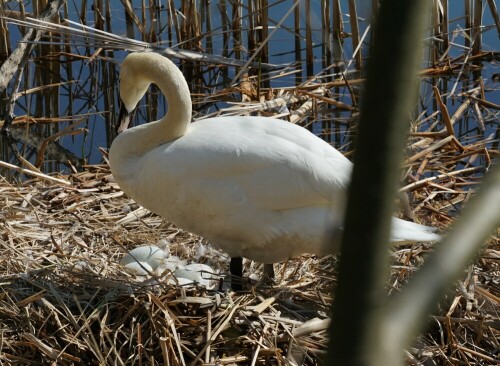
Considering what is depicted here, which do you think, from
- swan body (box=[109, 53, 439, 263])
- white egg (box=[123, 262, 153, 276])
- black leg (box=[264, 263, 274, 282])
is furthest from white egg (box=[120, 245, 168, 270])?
black leg (box=[264, 263, 274, 282])

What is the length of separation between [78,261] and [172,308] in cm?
67

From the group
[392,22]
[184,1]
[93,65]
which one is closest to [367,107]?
[392,22]

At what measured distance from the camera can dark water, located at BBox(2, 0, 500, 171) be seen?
5742 millimetres

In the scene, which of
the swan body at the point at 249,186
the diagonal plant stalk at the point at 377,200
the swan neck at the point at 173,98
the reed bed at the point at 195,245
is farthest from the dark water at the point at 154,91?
the diagonal plant stalk at the point at 377,200

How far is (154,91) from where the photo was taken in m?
7.00

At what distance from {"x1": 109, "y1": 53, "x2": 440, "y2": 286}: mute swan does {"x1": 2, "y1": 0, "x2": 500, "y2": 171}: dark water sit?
7.63ft

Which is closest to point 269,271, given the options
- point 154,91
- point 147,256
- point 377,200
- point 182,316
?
point 147,256

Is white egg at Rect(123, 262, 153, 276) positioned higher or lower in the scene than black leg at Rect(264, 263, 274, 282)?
higher

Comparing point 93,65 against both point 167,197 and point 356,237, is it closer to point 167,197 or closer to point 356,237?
point 167,197

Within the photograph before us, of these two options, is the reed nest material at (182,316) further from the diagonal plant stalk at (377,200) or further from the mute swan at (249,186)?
the diagonal plant stalk at (377,200)

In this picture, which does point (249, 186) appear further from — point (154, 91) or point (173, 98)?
point (154, 91)

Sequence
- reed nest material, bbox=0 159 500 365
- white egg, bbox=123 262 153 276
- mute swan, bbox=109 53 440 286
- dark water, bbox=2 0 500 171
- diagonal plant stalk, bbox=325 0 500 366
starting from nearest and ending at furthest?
diagonal plant stalk, bbox=325 0 500 366, reed nest material, bbox=0 159 500 365, mute swan, bbox=109 53 440 286, white egg, bbox=123 262 153 276, dark water, bbox=2 0 500 171

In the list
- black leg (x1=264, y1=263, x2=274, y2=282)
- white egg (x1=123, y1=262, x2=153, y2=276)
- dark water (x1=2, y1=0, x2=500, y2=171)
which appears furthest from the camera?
dark water (x1=2, y1=0, x2=500, y2=171)

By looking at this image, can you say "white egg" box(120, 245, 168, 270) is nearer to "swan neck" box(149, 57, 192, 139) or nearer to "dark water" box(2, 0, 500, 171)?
"swan neck" box(149, 57, 192, 139)
